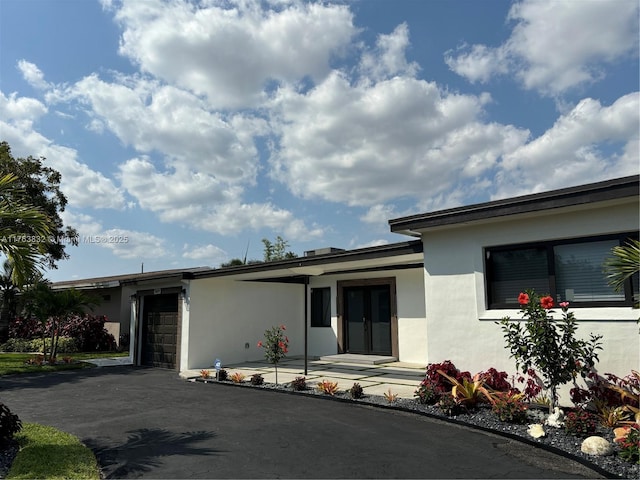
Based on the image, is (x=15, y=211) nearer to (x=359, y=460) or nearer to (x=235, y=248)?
(x=359, y=460)

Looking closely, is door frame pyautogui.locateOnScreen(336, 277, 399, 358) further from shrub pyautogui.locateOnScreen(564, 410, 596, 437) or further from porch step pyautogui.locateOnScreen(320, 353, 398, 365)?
shrub pyautogui.locateOnScreen(564, 410, 596, 437)

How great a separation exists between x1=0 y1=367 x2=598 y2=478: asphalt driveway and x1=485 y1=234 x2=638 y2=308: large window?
2718 mm

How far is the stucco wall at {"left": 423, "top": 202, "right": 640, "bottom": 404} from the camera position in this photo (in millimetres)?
6508

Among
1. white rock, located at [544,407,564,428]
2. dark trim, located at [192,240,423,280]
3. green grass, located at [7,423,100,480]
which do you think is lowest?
green grass, located at [7,423,100,480]

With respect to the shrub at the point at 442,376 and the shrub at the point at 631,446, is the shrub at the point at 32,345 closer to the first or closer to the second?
the shrub at the point at 442,376

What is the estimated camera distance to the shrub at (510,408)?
623 cm

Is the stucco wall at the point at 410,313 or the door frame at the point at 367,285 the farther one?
the door frame at the point at 367,285

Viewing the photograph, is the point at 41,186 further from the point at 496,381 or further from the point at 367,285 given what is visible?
the point at 496,381

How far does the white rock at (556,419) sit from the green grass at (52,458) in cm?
562

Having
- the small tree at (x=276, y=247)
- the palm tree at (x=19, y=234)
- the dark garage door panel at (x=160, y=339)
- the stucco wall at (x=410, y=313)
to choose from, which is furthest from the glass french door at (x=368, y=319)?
the small tree at (x=276, y=247)

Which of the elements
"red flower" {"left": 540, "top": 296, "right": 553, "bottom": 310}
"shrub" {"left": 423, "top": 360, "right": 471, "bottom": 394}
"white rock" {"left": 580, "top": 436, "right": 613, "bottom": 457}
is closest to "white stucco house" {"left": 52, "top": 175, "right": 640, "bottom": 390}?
"shrub" {"left": 423, "top": 360, "right": 471, "bottom": 394}

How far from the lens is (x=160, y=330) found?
1519 cm

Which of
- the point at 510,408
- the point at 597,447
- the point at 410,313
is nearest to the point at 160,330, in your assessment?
the point at 410,313

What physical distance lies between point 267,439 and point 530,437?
345 cm
